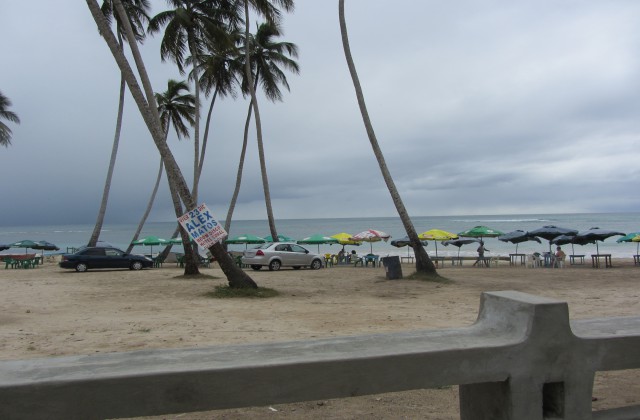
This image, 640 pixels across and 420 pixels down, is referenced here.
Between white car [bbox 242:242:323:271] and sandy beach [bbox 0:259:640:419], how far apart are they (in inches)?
229

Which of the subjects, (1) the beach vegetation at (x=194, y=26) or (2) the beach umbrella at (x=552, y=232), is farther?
(2) the beach umbrella at (x=552, y=232)

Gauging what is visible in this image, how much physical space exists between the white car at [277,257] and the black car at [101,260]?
551cm

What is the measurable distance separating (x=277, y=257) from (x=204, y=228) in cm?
1066

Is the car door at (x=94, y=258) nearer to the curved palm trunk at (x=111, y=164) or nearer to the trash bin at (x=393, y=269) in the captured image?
the curved palm trunk at (x=111, y=164)

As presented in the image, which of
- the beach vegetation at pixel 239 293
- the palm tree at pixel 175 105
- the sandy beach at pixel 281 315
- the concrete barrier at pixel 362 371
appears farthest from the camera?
the palm tree at pixel 175 105

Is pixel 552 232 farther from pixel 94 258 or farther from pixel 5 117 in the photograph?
pixel 5 117

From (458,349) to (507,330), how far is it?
0.52 metres

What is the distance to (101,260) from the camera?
915 inches

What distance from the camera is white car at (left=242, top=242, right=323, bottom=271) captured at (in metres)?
22.5

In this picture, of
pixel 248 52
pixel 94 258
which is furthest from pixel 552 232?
pixel 94 258

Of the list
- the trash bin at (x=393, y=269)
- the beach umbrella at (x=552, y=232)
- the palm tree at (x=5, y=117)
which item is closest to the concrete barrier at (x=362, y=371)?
the trash bin at (x=393, y=269)

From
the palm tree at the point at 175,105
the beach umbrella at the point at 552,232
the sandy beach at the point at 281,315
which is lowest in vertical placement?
the sandy beach at the point at 281,315

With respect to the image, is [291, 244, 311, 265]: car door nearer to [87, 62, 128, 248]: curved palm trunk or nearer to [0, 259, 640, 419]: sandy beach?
[0, 259, 640, 419]: sandy beach

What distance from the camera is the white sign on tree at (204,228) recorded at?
1235cm
